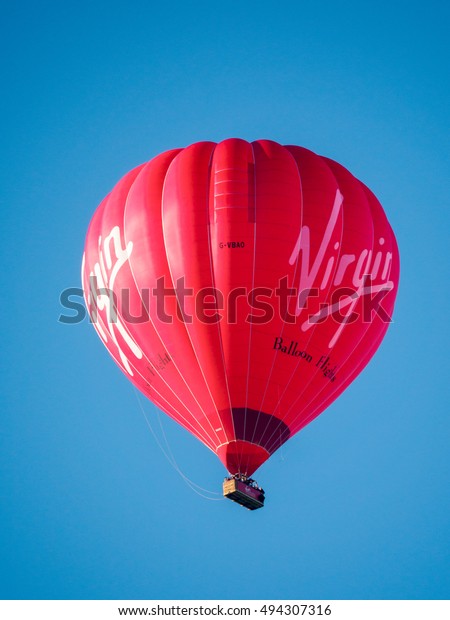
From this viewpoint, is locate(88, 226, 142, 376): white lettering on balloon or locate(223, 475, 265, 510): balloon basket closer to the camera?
locate(223, 475, 265, 510): balloon basket

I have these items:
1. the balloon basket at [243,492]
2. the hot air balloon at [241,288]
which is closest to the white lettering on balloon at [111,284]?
the hot air balloon at [241,288]

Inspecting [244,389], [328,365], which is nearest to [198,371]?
[244,389]

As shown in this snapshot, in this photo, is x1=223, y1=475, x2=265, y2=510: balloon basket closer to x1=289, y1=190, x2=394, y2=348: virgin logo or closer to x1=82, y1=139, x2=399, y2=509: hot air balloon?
x1=82, y1=139, x2=399, y2=509: hot air balloon

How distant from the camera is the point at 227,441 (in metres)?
19.4

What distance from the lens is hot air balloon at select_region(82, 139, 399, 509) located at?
763 inches

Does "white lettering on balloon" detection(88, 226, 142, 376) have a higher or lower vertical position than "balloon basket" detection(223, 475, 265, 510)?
higher

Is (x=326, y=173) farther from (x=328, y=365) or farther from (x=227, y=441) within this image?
(x=227, y=441)
